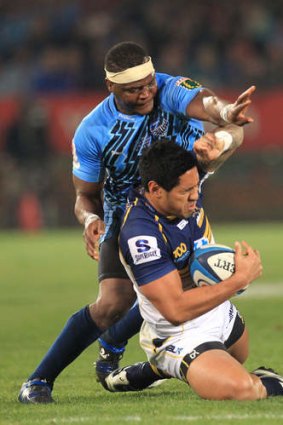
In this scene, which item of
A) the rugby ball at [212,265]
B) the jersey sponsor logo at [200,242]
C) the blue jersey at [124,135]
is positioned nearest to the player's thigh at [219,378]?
the rugby ball at [212,265]

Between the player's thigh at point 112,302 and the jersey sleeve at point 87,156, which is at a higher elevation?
the jersey sleeve at point 87,156

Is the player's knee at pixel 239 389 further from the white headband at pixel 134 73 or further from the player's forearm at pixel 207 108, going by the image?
the white headband at pixel 134 73

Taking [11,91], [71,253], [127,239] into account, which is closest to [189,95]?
[127,239]

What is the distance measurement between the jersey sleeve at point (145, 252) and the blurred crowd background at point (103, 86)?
53.7 ft

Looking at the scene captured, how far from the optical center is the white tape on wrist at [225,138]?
680 cm

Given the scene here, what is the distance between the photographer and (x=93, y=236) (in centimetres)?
716

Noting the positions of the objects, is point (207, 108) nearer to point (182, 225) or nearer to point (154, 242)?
point (182, 225)

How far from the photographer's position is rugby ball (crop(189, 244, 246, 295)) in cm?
664

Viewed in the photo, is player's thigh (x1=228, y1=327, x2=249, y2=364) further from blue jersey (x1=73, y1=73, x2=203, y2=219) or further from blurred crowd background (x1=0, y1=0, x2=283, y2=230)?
blurred crowd background (x1=0, y1=0, x2=283, y2=230)

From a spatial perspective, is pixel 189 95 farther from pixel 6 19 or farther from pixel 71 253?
pixel 6 19

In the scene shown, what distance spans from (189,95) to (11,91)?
55.1ft

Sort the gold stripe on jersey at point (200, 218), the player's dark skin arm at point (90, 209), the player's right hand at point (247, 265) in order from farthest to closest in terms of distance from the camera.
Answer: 1. the player's dark skin arm at point (90, 209)
2. the gold stripe on jersey at point (200, 218)
3. the player's right hand at point (247, 265)

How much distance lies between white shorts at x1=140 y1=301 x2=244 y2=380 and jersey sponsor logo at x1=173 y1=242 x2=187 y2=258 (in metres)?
0.36

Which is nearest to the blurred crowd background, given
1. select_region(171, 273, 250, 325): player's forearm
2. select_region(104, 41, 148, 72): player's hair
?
select_region(104, 41, 148, 72): player's hair
